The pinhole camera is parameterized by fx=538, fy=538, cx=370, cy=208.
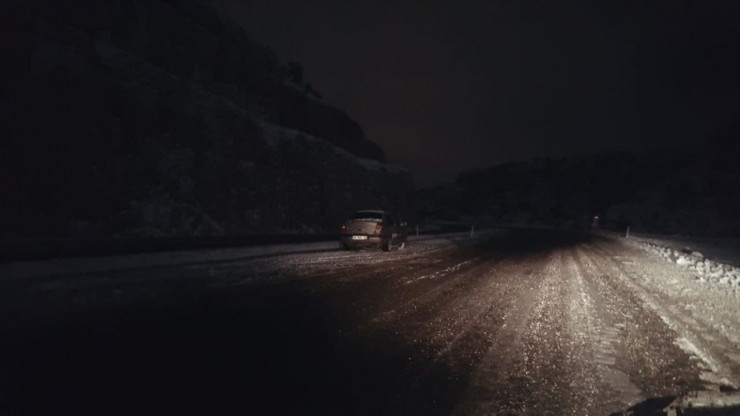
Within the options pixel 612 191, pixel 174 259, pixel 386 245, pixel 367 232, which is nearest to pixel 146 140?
pixel 367 232

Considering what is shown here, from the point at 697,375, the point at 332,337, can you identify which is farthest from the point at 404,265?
the point at 697,375

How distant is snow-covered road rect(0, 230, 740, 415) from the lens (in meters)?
5.27

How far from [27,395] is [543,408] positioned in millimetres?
4881

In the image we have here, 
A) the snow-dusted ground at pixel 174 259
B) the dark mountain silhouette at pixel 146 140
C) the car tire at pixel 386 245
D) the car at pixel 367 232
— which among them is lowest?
the snow-dusted ground at pixel 174 259

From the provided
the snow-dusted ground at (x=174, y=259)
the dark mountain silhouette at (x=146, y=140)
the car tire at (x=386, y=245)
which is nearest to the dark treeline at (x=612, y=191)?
the dark mountain silhouette at (x=146, y=140)

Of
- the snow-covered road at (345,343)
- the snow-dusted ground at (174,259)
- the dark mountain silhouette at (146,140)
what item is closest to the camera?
the snow-covered road at (345,343)

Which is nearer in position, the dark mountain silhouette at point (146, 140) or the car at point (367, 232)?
the car at point (367, 232)

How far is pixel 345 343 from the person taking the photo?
7441 mm

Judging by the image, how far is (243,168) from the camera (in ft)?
117

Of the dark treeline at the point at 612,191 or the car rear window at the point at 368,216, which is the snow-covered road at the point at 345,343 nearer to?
the car rear window at the point at 368,216

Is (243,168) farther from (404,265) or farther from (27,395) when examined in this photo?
(27,395)

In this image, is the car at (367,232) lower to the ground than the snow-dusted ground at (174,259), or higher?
higher

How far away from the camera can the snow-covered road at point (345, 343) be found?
527 cm

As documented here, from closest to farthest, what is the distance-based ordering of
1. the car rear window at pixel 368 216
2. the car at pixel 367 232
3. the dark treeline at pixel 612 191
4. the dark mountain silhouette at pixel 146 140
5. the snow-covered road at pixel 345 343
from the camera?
the snow-covered road at pixel 345 343, the car at pixel 367 232, the car rear window at pixel 368 216, the dark mountain silhouette at pixel 146 140, the dark treeline at pixel 612 191
